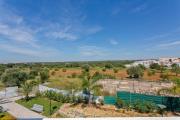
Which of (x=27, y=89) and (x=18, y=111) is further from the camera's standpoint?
(x=27, y=89)

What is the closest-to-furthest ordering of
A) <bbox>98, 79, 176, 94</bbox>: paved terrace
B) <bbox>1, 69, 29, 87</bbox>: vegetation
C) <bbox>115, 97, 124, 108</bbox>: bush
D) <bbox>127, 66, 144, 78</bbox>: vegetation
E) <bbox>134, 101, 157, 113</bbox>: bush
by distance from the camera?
<bbox>134, 101, 157, 113</bbox>: bush → <bbox>115, 97, 124, 108</bbox>: bush → <bbox>98, 79, 176, 94</bbox>: paved terrace → <bbox>1, 69, 29, 87</bbox>: vegetation → <bbox>127, 66, 144, 78</bbox>: vegetation

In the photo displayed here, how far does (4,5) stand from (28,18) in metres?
2.61

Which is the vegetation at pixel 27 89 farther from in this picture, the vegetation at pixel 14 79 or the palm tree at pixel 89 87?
the vegetation at pixel 14 79

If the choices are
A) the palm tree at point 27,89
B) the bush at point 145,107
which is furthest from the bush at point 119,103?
the palm tree at point 27,89

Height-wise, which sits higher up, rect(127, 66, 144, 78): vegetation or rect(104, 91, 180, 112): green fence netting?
rect(127, 66, 144, 78): vegetation

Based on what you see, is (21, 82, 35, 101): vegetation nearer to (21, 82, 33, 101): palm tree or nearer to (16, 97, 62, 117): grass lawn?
(21, 82, 33, 101): palm tree

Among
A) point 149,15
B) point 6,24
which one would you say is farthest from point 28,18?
point 149,15

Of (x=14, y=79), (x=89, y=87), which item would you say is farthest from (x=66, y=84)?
(x=89, y=87)

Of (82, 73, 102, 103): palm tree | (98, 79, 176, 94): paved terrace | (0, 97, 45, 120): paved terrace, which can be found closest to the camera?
(0, 97, 45, 120): paved terrace

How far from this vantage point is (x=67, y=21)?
31.9ft

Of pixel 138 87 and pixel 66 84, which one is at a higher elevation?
pixel 66 84

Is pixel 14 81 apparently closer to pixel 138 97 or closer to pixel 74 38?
pixel 74 38

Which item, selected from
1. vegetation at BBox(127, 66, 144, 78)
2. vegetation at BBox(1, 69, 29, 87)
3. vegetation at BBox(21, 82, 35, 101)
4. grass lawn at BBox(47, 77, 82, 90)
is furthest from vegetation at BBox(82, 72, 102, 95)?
vegetation at BBox(127, 66, 144, 78)

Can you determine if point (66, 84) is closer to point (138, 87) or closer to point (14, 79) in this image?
point (14, 79)
